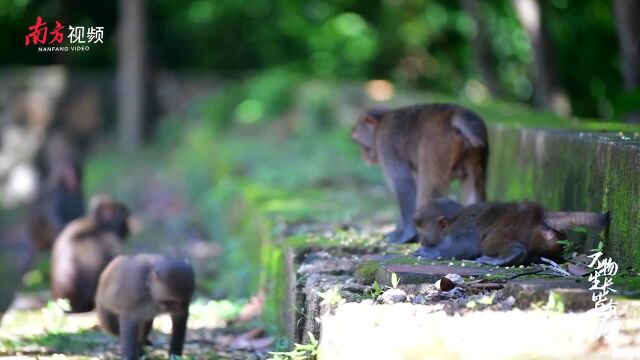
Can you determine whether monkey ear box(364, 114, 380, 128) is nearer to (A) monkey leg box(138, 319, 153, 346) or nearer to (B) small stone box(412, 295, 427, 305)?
(A) monkey leg box(138, 319, 153, 346)

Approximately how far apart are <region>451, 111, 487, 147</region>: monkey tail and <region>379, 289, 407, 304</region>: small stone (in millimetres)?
2674

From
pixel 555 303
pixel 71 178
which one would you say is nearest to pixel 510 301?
pixel 555 303

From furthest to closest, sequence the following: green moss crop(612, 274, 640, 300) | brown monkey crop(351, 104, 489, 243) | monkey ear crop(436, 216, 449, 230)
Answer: brown monkey crop(351, 104, 489, 243) < monkey ear crop(436, 216, 449, 230) < green moss crop(612, 274, 640, 300)

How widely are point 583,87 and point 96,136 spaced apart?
27.6 ft

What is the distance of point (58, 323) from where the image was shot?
8664 mm

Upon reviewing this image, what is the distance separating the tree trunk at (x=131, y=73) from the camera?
64.0ft

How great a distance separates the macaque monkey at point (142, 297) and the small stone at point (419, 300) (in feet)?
8.45

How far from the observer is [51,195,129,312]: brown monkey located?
941cm

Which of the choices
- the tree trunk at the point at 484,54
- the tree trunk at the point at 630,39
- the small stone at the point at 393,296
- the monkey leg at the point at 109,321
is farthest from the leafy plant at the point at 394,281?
the tree trunk at the point at 484,54

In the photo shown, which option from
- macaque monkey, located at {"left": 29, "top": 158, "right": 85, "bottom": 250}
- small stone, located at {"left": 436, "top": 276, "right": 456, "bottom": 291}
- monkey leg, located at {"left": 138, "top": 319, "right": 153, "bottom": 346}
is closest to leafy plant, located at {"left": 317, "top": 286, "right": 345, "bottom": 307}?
small stone, located at {"left": 436, "top": 276, "right": 456, "bottom": 291}

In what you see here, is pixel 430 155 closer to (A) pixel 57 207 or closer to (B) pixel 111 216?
(B) pixel 111 216

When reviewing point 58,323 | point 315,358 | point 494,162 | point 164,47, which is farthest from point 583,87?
point 315,358

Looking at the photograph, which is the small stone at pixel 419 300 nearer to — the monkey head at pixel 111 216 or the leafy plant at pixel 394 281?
the leafy plant at pixel 394 281

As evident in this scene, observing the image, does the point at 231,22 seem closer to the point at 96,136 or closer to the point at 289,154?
the point at 96,136
